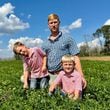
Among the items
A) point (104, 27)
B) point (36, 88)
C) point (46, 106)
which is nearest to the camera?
point (46, 106)

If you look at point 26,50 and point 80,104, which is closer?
point 80,104

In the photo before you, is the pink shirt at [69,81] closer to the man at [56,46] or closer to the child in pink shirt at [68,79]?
the child in pink shirt at [68,79]

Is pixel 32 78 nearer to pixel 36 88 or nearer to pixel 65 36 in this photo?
pixel 36 88

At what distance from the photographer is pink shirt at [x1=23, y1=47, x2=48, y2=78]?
12438mm

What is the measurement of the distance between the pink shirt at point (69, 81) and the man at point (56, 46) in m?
0.62

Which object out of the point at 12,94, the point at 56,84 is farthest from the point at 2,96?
the point at 56,84

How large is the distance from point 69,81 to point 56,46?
46.1 inches

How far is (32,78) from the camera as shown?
1248 centimetres

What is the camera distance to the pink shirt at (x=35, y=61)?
12.4 meters

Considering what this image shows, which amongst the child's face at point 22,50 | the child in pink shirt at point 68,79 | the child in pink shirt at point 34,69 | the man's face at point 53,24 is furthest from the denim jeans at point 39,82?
the man's face at point 53,24

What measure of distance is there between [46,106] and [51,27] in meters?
2.44

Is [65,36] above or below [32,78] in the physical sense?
above

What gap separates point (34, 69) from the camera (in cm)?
1255

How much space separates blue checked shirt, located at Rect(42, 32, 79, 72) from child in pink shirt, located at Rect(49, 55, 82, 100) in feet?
1.94
